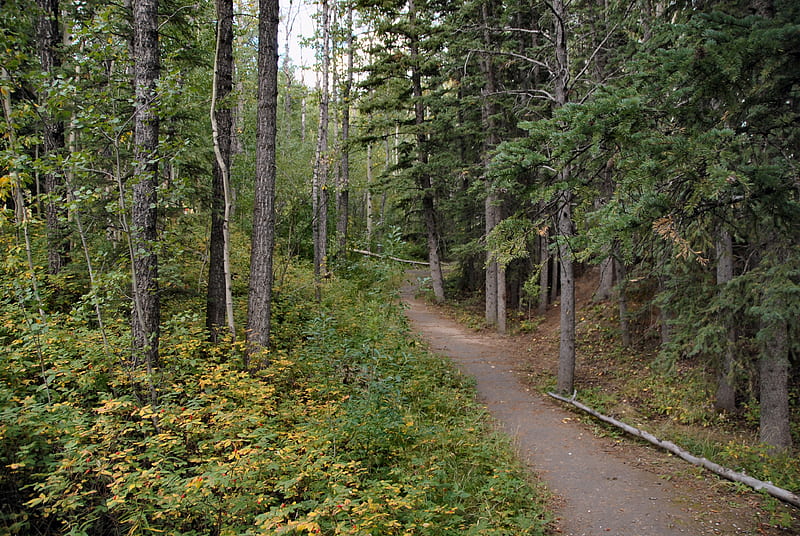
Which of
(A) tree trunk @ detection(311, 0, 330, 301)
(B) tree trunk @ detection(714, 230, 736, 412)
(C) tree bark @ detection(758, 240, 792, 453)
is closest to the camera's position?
(C) tree bark @ detection(758, 240, 792, 453)

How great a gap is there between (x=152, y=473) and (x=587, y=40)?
15390mm

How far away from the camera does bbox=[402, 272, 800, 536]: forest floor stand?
538 cm

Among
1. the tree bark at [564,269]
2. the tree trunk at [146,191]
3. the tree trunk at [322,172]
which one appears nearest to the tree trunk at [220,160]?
the tree trunk at [146,191]

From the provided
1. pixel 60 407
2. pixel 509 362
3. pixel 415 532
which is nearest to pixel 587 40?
pixel 509 362

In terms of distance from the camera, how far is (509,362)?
43.7ft

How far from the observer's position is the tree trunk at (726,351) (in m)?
8.17

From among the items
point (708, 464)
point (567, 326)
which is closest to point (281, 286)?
point (567, 326)

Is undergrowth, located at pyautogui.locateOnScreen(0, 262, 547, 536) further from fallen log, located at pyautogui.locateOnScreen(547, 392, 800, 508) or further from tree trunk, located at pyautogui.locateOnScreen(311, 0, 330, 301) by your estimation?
tree trunk, located at pyautogui.locateOnScreen(311, 0, 330, 301)

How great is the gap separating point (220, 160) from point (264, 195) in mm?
949

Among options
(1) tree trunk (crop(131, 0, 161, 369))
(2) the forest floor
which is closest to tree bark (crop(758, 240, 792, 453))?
(2) the forest floor

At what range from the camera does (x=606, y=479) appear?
662cm

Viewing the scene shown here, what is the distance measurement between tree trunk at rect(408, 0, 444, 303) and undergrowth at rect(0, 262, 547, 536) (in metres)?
12.9

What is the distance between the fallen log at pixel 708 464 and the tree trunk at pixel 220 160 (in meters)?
7.17

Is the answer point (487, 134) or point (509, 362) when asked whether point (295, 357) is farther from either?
point (487, 134)
